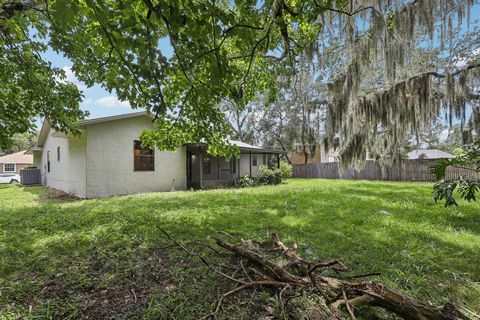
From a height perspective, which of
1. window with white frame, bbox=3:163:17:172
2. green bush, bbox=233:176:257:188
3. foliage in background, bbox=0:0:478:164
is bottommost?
green bush, bbox=233:176:257:188

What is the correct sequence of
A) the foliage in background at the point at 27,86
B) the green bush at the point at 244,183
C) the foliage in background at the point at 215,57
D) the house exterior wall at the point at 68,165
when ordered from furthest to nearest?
1. the green bush at the point at 244,183
2. the house exterior wall at the point at 68,165
3. the foliage in background at the point at 27,86
4. the foliage in background at the point at 215,57

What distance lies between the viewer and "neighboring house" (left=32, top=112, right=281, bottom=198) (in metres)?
9.90

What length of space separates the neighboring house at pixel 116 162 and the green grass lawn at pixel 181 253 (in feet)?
13.7

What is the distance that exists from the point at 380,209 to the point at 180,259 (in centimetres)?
519

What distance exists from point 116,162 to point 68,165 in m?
2.92

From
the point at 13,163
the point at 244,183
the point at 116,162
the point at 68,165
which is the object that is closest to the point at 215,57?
the point at 116,162

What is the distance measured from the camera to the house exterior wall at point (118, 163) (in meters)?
9.88

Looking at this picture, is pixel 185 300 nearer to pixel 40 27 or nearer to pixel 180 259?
pixel 180 259

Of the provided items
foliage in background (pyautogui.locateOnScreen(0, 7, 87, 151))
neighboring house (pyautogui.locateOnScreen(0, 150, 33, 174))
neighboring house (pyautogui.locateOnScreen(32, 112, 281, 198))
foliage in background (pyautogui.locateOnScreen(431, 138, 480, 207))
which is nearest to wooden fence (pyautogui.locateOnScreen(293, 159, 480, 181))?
neighboring house (pyautogui.locateOnScreen(32, 112, 281, 198))

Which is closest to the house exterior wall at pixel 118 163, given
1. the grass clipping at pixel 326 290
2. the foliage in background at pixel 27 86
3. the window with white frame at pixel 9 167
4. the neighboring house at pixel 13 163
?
the foliage in background at pixel 27 86

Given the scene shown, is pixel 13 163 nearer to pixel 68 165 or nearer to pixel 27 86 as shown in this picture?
pixel 68 165

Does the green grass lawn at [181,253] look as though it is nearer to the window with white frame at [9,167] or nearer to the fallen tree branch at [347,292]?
the fallen tree branch at [347,292]

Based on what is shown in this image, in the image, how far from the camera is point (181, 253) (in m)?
3.19

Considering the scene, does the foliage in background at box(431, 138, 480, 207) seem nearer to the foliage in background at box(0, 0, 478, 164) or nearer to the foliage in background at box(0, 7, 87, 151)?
the foliage in background at box(0, 0, 478, 164)
